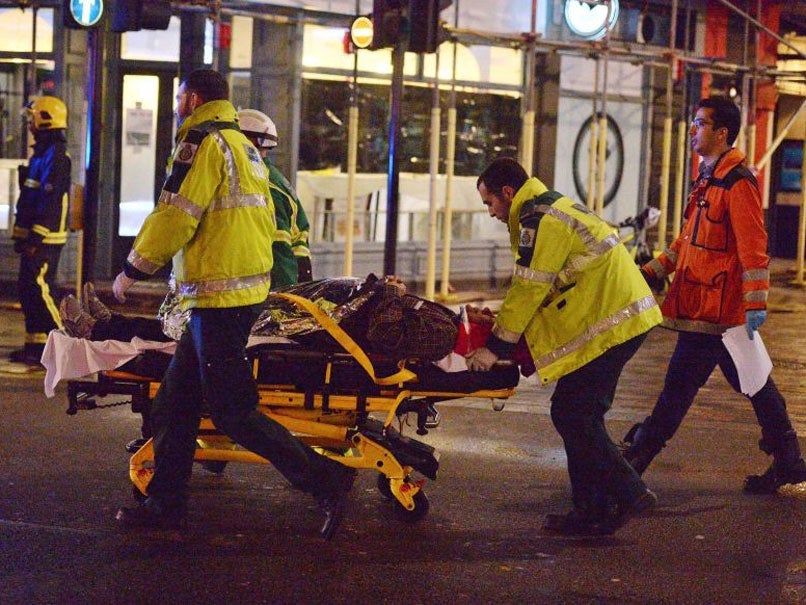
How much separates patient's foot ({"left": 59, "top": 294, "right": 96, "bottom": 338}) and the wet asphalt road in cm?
81

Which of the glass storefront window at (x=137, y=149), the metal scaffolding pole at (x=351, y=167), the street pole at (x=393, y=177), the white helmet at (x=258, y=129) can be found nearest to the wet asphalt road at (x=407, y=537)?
the white helmet at (x=258, y=129)

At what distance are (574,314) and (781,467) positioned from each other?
1.75 m

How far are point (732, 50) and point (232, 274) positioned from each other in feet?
50.6

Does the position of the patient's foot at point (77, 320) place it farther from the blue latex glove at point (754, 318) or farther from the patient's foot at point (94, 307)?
the blue latex glove at point (754, 318)

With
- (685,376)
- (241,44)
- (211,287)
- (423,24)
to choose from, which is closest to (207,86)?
(211,287)

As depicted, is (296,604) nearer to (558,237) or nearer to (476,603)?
(476,603)

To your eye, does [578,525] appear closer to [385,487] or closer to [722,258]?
[385,487]

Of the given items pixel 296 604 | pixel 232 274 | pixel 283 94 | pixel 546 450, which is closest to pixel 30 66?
pixel 283 94

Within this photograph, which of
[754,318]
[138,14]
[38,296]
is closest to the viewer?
[754,318]

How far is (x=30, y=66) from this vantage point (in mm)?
14727

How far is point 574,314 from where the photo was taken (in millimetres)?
5887

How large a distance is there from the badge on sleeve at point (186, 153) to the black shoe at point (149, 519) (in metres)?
1.48

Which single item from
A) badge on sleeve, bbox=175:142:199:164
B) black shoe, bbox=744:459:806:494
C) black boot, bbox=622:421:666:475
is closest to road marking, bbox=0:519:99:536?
badge on sleeve, bbox=175:142:199:164

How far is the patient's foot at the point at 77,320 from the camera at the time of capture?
19.7 ft
